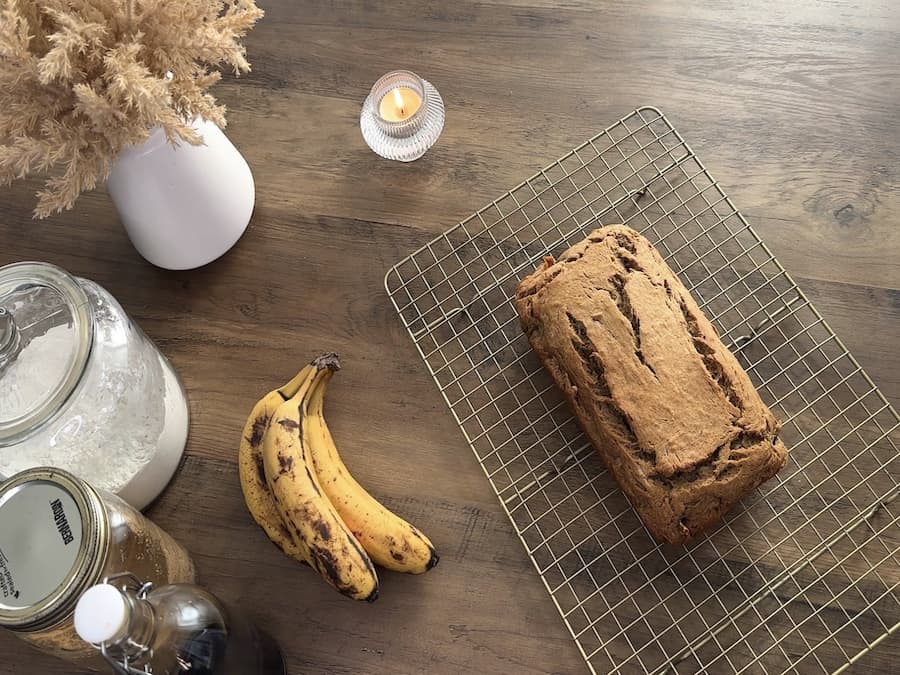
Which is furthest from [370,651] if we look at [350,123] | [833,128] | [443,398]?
[833,128]

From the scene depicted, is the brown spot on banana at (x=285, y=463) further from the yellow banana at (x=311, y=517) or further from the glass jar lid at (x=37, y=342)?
the glass jar lid at (x=37, y=342)

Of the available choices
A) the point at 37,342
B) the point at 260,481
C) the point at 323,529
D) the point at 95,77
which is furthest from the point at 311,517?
the point at 95,77

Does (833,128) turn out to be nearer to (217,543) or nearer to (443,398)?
(443,398)

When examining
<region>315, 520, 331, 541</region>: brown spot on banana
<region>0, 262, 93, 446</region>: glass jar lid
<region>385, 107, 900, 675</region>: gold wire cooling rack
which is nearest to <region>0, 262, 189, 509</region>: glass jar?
Answer: <region>0, 262, 93, 446</region>: glass jar lid

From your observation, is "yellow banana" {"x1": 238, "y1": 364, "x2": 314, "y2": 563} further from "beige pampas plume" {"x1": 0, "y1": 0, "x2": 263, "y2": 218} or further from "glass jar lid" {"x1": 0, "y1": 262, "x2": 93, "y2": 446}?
"beige pampas plume" {"x1": 0, "y1": 0, "x2": 263, "y2": 218}

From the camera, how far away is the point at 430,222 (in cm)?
151

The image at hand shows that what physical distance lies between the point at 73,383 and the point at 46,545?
216 millimetres

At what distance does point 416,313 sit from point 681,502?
1.84 feet

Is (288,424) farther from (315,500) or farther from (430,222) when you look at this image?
(430,222)

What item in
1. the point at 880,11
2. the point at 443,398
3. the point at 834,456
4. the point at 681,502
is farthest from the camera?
the point at 880,11

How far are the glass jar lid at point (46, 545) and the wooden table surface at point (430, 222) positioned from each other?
0.44 m

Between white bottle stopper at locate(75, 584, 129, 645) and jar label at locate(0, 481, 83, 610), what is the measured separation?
16 centimetres

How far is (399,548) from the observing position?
4.10ft

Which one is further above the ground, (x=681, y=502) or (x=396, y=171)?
(x=396, y=171)
